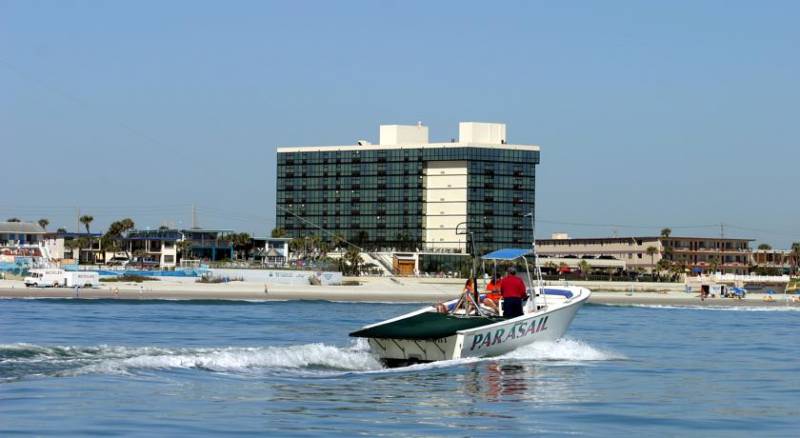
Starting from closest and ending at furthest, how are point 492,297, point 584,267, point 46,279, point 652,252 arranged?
point 492,297 → point 46,279 → point 584,267 → point 652,252

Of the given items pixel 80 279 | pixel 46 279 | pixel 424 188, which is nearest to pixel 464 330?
pixel 46 279

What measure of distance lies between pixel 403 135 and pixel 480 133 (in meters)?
10.6

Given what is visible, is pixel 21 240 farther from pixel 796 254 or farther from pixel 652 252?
pixel 796 254

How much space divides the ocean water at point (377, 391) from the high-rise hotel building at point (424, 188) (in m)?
115

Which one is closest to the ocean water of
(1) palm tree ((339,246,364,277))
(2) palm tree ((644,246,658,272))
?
(1) palm tree ((339,246,364,277))

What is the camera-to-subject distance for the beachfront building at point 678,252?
176 m

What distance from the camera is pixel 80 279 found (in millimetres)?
95812

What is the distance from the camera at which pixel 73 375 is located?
82.9 feet

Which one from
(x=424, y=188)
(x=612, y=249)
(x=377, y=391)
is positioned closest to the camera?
(x=377, y=391)

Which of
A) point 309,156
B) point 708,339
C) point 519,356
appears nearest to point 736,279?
point 309,156

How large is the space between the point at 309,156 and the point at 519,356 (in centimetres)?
13402

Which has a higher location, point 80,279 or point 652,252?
point 652,252

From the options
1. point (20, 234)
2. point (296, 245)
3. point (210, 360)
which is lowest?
point (210, 360)

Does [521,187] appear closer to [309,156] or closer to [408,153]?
[408,153]
